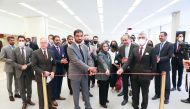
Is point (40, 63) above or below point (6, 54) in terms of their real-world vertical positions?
below

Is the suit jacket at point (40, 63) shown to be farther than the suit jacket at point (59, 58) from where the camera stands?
No

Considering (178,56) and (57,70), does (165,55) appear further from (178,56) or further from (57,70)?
(57,70)

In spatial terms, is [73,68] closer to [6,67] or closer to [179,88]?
[6,67]

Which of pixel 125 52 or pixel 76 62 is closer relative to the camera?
pixel 76 62

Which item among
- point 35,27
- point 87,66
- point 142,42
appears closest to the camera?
point 87,66

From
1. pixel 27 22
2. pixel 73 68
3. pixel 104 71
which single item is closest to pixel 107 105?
pixel 104 71

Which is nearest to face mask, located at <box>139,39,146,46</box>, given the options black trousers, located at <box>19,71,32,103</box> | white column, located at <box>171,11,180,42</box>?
black trousers, located at <box>19,71,32,103</box>

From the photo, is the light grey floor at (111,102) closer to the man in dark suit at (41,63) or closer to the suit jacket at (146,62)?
the man in dark suit at (41,63)

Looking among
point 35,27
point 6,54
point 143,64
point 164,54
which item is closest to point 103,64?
point 143,64

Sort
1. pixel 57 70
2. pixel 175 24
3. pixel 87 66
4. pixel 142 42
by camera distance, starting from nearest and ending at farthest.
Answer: pixel 87 66 < pixel 142 42 < pixel 57 70 < pixel 175 24

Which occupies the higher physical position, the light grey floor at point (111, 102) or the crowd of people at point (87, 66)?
the crowd of people at point (87, 66)

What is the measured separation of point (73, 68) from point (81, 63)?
252 millimetres

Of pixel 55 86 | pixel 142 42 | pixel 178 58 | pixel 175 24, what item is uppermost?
pixel 175 24

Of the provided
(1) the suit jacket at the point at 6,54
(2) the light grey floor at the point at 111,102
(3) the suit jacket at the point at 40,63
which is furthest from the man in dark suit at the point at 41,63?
(1) the suit jacket at the point at 6,54
